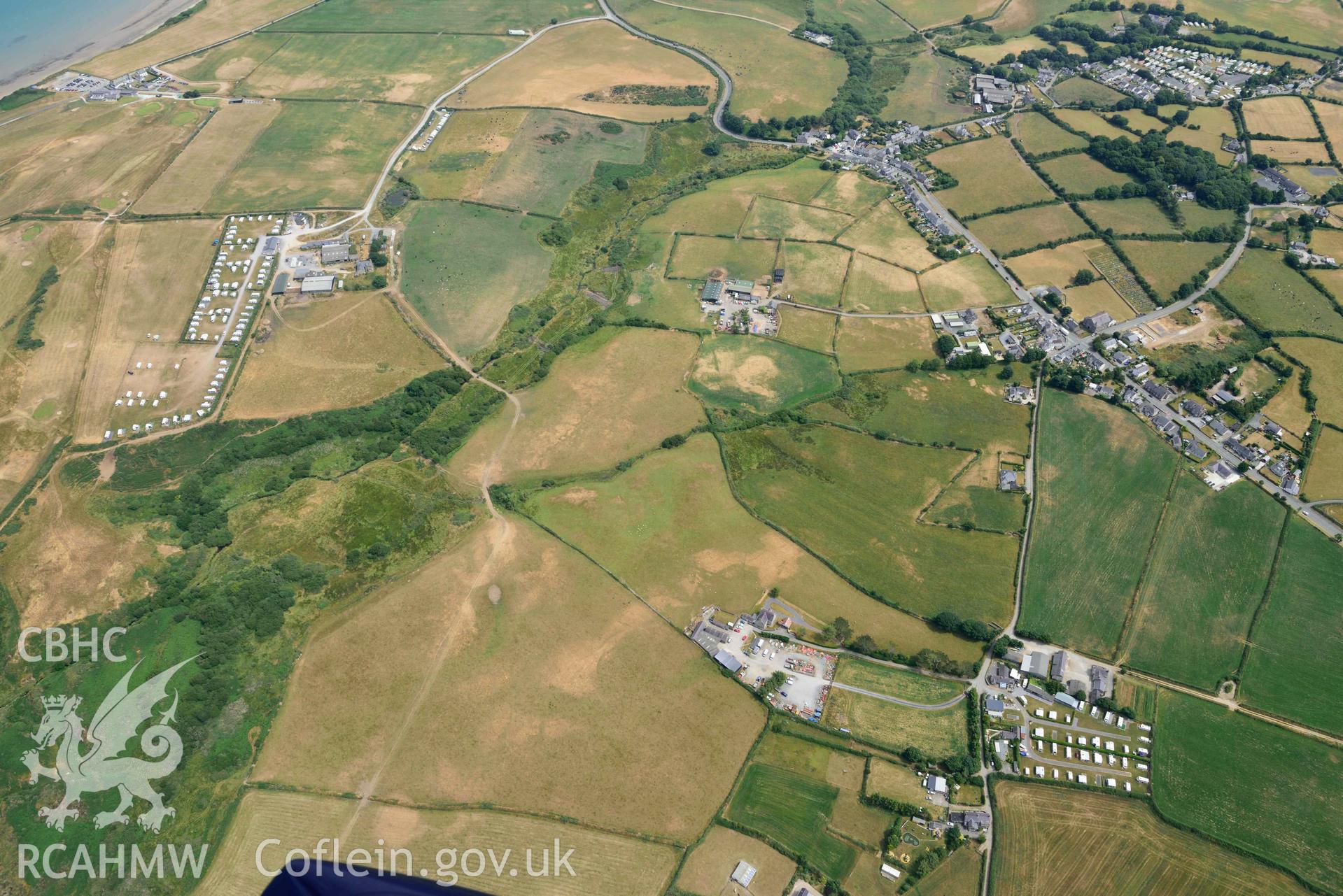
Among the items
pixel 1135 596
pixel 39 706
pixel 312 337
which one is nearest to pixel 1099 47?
pixel 1135 596

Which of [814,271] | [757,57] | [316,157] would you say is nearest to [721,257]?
[814,271]

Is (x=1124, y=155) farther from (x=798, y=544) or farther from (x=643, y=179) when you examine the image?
(x=798, y=544)

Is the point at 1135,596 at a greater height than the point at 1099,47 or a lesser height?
lesser

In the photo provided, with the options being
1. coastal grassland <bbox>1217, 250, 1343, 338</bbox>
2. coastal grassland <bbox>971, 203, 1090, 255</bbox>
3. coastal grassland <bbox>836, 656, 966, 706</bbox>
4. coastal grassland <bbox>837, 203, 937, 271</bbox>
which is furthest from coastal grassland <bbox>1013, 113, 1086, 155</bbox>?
coastal grassland <bbox>836, 656, 966, 706</bbox>

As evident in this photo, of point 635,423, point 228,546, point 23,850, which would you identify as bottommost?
point 23,850

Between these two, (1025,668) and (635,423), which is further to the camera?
(635,423)

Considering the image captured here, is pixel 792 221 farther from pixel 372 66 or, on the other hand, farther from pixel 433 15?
pixel 433 15

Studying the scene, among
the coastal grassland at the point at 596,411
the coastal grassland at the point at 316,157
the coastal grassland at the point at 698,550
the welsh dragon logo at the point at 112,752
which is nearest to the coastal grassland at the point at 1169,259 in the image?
the coastal grassland at the point at 596,411
